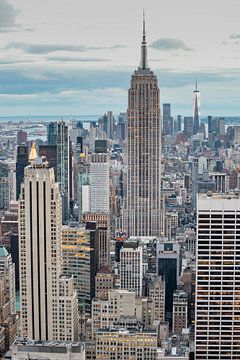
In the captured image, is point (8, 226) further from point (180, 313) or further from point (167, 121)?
point (167, 121)

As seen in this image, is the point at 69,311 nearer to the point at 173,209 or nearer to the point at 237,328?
the point at 237,328

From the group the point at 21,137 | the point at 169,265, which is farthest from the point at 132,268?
the point at 21,137

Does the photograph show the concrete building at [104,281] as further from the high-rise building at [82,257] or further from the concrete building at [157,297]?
the concrete building at [157,297]

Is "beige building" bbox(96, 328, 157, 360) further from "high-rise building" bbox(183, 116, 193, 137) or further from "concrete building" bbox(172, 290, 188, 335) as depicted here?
"high-rise building" bbox(183, 116, 193, 137)

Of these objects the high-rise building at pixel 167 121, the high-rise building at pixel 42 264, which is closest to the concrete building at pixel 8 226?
the high-rise building at pixel 42 264

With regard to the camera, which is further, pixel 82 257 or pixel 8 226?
pixel 8 226

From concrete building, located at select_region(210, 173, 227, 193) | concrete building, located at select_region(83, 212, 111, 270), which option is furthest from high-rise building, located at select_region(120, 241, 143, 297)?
concrete building, located at select_region(210, 173, 227, 193)

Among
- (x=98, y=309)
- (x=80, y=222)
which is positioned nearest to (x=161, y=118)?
(x=80, y=222)
